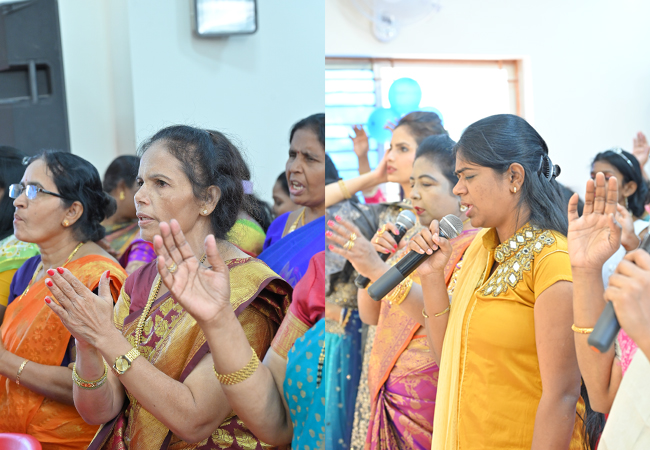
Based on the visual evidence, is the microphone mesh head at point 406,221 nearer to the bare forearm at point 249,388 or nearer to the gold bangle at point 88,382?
the bare forearm at point 249,388

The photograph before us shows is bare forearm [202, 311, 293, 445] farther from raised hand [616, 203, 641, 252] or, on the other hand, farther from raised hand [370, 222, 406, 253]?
raised hand [616, 203, 641, 252]

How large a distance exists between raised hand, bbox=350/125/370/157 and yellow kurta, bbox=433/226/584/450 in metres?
1.17

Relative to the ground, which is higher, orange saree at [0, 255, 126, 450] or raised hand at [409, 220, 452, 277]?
raised hand at [409, 220, 452, 277]

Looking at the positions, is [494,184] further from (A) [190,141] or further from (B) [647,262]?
(A) [190,141]

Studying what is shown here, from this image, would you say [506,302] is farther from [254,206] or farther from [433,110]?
[433,110]

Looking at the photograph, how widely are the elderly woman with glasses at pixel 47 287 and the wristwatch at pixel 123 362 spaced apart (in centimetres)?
48

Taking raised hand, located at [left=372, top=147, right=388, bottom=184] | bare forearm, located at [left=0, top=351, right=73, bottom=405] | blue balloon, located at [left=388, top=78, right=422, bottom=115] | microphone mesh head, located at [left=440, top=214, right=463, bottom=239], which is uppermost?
blue balloon, located at [left=388, top=78, right=422, bottom=115]

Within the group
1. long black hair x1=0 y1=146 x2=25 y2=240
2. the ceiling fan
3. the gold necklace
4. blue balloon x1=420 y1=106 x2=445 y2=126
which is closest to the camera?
the gold necklace

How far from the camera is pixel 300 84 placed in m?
1.49

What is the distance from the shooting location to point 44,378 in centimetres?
156

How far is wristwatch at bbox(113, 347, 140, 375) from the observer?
1.15 m

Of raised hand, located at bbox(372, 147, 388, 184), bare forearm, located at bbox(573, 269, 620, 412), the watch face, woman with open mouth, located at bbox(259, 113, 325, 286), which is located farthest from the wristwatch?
raised hand, located at bbox(372, 147, 388, 184)

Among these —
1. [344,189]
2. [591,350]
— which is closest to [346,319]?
[344,189]

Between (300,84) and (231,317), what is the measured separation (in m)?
0.69
